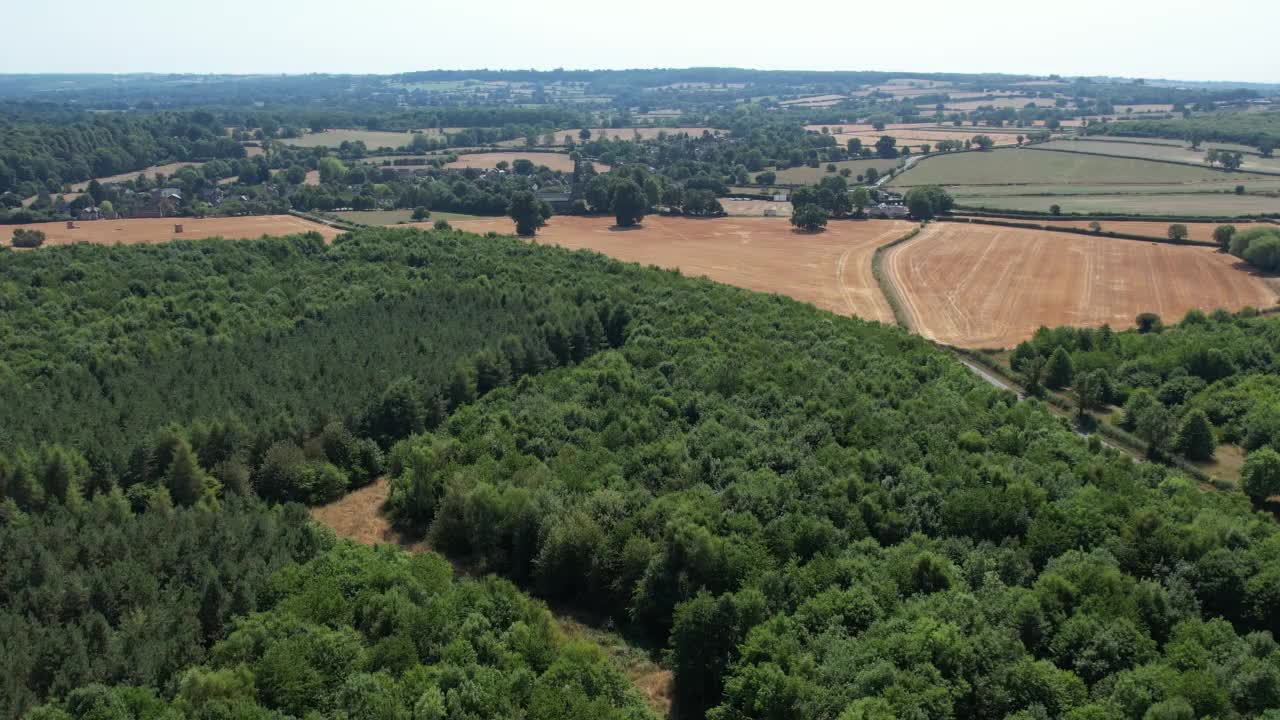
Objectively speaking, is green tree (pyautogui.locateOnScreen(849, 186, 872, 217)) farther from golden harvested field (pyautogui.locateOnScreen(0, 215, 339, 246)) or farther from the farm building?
golden harvested field (pyautogui.locateOnScreen(0, 215, 339, 246))

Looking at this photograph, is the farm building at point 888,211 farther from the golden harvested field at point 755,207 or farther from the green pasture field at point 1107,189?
the green pasture field at point 1107,189

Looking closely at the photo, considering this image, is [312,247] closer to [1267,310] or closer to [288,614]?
[288,614]

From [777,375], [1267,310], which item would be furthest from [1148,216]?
[777,375]

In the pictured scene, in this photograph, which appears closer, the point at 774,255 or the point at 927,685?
the point at 927,685

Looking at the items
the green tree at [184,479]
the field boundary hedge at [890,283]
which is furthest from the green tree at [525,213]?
the green tree at [184,479]

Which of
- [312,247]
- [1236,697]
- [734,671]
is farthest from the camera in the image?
[312,247]

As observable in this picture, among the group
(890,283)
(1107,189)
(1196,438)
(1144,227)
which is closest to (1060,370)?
(1196,438)

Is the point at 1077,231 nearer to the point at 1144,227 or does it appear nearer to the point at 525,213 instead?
the point at 1144,227

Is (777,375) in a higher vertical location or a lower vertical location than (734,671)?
higher
